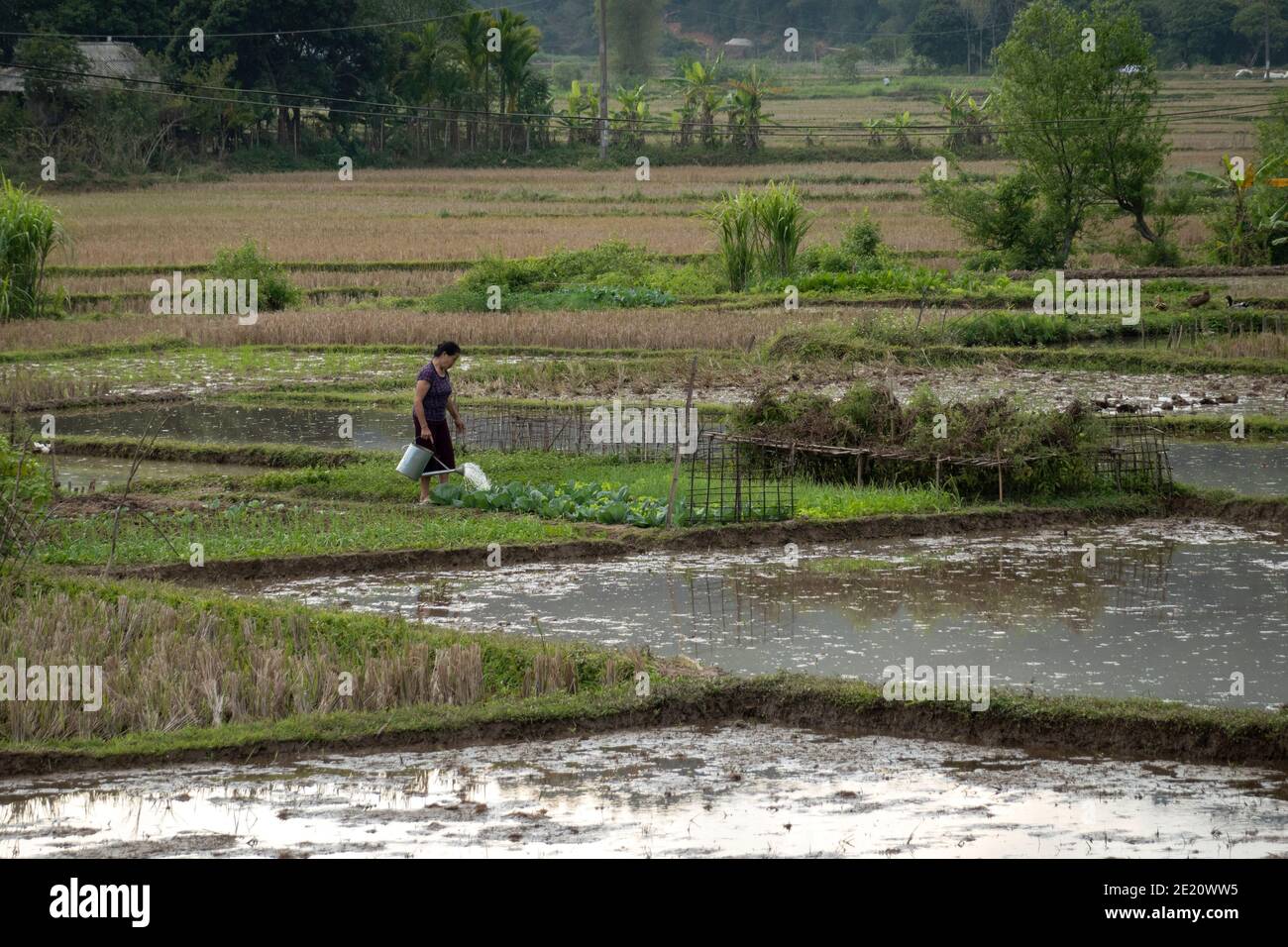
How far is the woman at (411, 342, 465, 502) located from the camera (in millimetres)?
10430

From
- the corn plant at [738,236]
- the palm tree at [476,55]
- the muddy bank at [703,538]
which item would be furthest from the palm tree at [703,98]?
the muddy bank at [703,538]

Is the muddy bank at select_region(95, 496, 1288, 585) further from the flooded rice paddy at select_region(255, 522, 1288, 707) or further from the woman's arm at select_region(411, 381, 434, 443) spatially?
the woman's arm at select_region(411, 381, 434, 443)

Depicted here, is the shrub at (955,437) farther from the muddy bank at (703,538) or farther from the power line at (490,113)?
the power line at (490,113)

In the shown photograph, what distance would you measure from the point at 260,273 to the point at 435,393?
1228 cm

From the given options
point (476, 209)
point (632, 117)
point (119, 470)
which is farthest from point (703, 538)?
point (632, 117)

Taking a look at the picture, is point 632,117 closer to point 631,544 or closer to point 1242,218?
point 1242,218

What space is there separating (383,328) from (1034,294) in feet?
30.2

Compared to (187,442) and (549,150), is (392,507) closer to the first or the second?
(187,442)

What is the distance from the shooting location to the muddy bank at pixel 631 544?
30.8 feet

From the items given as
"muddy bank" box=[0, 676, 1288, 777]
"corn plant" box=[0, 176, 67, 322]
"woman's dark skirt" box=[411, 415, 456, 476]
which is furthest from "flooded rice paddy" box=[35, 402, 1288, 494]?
"corn plant" box=[0, 176, 67, 322]

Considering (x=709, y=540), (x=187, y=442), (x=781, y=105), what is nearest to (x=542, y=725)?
(x=709, y=540)

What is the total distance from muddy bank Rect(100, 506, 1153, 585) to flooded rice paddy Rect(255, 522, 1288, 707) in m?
0.13

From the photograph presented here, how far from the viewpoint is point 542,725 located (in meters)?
6.68
